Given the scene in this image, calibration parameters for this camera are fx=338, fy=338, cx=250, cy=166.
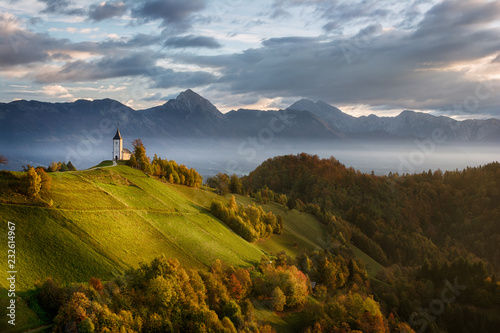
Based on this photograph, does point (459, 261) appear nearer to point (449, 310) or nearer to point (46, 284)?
point (449, 310)

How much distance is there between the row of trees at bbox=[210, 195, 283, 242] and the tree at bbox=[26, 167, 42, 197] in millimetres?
47815

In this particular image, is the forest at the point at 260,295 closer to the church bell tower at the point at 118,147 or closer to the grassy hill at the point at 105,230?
the grassy hill at the point at 105,230

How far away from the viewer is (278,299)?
59.7 meters

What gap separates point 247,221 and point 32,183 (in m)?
58.1

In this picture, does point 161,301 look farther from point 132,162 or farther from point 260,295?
point 132,162

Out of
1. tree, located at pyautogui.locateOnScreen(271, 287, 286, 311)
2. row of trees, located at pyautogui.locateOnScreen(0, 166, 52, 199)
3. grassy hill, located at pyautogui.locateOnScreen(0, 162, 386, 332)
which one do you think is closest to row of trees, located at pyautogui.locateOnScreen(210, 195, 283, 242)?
grassy hill, located at pyautogui.locateOnScreen(0, 162, 386, 332)

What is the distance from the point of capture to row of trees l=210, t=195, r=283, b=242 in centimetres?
8994

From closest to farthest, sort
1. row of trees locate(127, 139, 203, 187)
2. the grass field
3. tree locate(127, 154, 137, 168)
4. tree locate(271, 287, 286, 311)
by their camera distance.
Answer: the grass field < tree locate(271, 287, 286, 311) < tree locate(127, 154, 137, 168) < row of trees locate(127, 139, 203, 187)

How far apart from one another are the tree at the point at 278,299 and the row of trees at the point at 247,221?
2966 centimetres

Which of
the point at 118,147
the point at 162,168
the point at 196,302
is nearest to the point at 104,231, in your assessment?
the point at 196,302

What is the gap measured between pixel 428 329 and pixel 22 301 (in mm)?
87436

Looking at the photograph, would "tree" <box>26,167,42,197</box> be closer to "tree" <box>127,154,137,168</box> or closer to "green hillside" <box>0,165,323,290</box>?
"green hillside" <box>0,165,323,290</box>

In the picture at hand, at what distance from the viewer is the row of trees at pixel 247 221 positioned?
8994 centimetres

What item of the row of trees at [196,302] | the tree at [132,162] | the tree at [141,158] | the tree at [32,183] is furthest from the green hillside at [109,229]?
the tree at [141,158]
